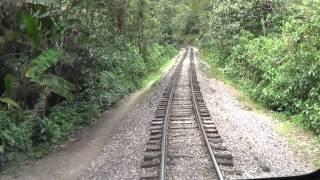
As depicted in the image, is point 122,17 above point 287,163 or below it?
above

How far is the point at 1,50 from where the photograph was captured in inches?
499

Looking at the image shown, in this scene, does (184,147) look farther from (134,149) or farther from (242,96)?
(242,96)

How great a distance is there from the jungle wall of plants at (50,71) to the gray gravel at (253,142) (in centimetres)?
438

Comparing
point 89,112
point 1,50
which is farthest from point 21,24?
point 89,112

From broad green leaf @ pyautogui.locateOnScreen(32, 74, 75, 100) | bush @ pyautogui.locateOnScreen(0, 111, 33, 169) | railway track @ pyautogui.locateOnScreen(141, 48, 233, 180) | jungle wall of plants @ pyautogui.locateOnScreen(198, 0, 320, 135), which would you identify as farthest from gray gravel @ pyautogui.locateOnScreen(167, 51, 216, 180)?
bush @ pyautogui.locateOnScreen(0, 111, 33, 169)

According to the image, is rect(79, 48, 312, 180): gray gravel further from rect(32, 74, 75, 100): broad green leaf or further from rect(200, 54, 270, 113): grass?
rect(32, 74, 75, 100): broad green leaf

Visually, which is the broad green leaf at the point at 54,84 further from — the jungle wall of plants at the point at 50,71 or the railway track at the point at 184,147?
the railway track at the point at 184,147

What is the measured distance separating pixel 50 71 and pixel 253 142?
6.72 metres

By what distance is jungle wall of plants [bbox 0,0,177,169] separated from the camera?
1159 cm

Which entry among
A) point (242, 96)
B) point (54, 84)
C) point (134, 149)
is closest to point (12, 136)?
point (54, 84)

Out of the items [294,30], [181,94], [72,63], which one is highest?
[294,30]

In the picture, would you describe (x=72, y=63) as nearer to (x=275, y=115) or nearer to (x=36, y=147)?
(x=36, y=147)

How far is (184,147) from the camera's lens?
1148 cm

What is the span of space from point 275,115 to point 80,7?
7813mm
